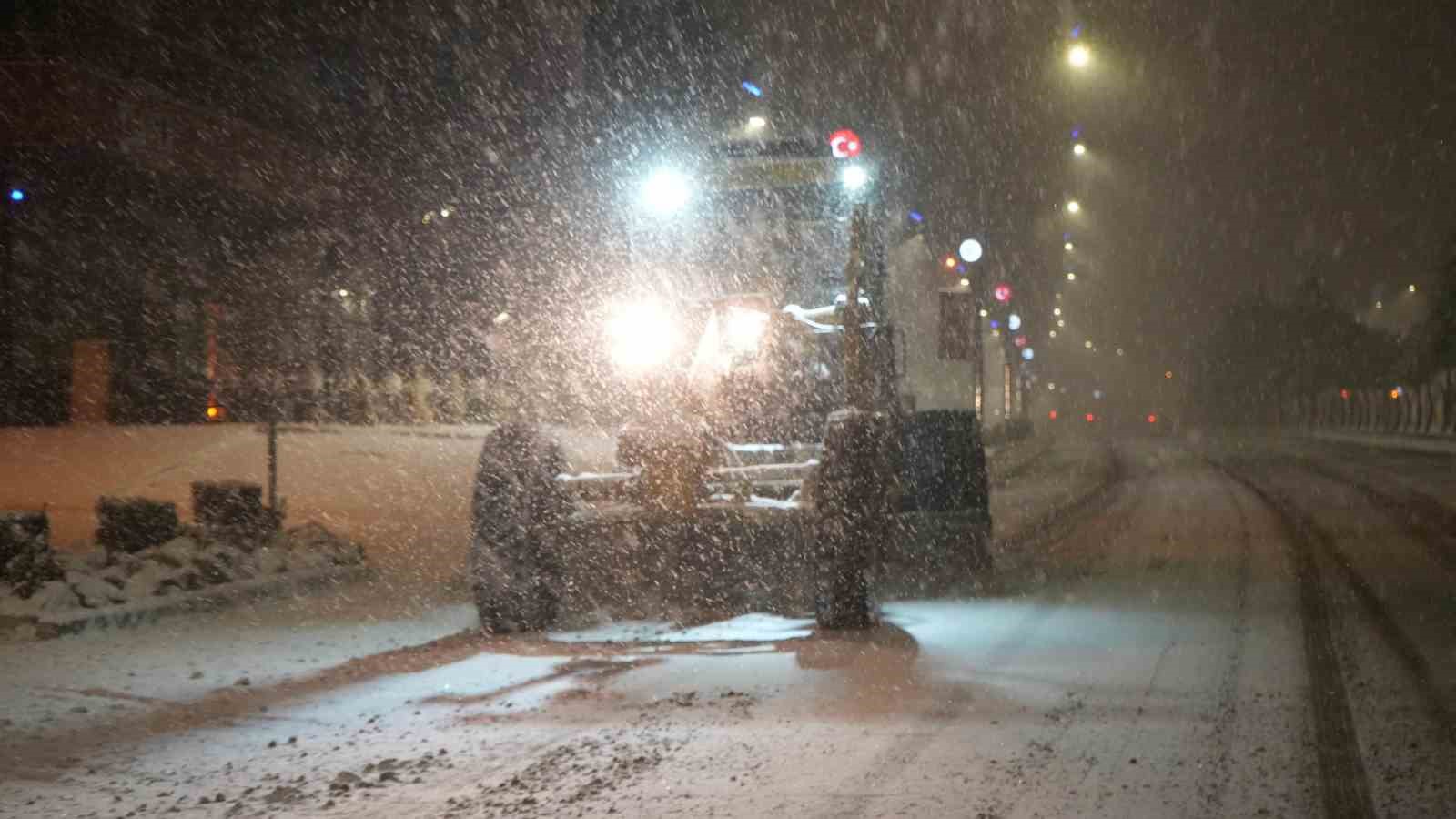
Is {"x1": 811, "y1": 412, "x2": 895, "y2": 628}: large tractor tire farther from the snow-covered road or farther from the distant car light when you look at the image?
the distant car light

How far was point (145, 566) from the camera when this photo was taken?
11336mm

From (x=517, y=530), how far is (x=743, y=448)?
6.59 ft

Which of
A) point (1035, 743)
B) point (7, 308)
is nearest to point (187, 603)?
point (1035, 743)

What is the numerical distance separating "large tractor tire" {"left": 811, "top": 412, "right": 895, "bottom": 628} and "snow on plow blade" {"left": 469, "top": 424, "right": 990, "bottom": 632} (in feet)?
0.15

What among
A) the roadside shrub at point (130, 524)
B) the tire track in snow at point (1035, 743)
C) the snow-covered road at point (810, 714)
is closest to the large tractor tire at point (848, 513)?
the snow-covered road at point (810, 714)

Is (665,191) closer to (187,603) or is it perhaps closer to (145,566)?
(187,603)

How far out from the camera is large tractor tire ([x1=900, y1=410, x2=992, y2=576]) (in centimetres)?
1299

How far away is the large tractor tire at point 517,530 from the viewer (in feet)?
31.3

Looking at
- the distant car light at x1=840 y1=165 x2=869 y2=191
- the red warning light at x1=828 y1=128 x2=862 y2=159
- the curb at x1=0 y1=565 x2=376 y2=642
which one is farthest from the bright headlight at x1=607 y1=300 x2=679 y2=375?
the curb at x1=0 y1=565 x2=376 y2=642

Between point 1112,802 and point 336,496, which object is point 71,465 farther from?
point 1112,802

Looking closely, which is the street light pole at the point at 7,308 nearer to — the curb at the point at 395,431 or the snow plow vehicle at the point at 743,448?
the curb at the point at 395,431

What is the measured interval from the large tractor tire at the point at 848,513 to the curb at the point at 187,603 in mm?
4934

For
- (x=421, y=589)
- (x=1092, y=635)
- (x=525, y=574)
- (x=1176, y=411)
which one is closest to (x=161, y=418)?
(x=421, y=589)

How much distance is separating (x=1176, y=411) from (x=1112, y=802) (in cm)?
14811
